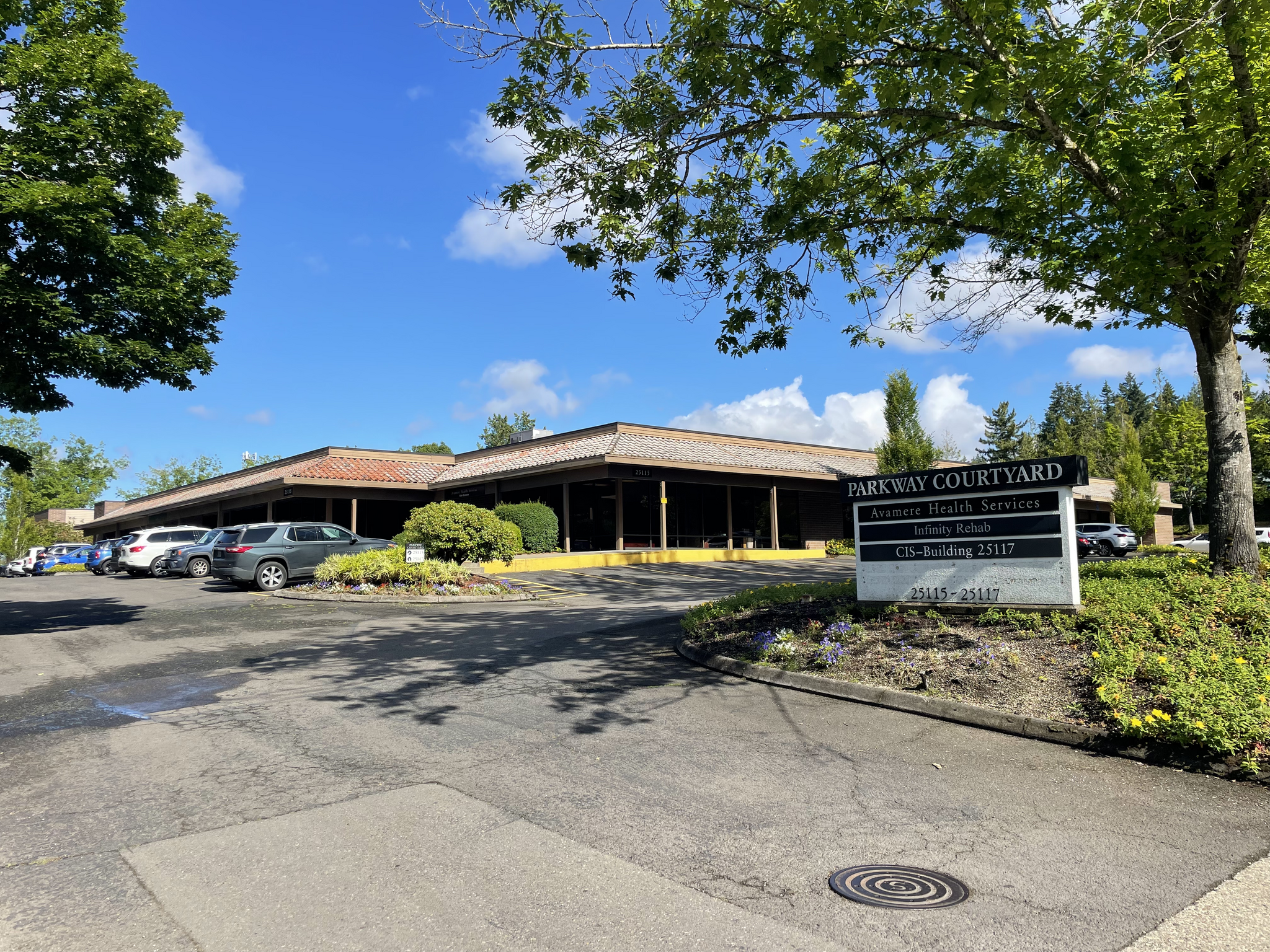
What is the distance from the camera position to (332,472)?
31.5 metres

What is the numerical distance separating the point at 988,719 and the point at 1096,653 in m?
1.16

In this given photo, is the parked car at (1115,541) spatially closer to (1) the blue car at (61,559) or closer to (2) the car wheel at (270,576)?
(2) the car wheel at (270,576)

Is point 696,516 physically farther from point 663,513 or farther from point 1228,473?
point 1228,473

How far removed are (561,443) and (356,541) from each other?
1115 centimetres

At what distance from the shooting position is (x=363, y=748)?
19.7 ft

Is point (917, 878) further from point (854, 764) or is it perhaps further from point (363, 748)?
point (363, 748)


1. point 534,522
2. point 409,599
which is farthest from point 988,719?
point 534,522

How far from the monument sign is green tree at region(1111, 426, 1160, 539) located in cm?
3120

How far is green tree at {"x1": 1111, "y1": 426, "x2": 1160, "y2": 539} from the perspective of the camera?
1375 inches

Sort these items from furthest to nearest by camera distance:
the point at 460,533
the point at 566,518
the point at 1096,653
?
the point at 566,518
the point at 460,533
the point at 1096,653

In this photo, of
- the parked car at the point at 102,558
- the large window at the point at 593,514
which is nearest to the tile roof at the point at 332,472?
the parked car at the point at 102,558

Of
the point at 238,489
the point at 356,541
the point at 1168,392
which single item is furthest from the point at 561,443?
the point at 1168,392

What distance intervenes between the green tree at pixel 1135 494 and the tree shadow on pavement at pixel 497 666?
1202 inches

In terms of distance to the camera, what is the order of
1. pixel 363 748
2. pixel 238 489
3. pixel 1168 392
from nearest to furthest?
pixel 363 748 → pixel 238 489 → pixel 1168 392
